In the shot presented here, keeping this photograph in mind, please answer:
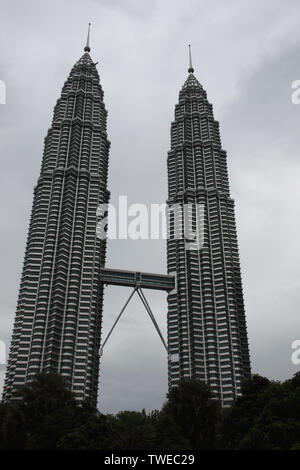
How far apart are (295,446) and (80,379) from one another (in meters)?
93.3

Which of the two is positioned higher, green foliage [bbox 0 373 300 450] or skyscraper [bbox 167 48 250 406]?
skyscraper [bbox 167 48 250 406]

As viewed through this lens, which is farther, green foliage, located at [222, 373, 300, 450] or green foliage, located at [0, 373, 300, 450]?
green foliage, located at [222, 373, 300, 450]

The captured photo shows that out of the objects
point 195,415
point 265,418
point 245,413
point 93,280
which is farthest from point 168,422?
point 93,280

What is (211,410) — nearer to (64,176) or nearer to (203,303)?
(203,303)

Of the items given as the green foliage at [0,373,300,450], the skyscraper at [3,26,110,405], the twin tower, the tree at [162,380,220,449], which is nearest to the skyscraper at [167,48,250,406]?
the twin tower

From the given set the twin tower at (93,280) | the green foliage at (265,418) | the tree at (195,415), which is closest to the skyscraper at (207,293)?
the twin tower at (93,280)

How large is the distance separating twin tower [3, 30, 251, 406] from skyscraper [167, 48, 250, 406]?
0.37 meters

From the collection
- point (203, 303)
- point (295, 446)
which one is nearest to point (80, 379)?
point (203, 303)

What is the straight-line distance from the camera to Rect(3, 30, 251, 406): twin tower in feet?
490

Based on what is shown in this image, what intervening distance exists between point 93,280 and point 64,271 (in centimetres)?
1106

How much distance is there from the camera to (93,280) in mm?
163750

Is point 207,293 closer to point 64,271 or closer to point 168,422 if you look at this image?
point 64,271

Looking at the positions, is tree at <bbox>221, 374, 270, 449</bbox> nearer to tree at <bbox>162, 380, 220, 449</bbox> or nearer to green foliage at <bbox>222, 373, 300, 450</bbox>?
green foliage at <bbox>222, 373, 300, 450</bbox>

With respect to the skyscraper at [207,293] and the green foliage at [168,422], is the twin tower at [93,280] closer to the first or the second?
the skyscraper at [207,293]
